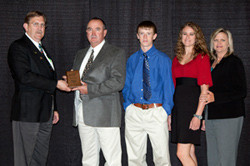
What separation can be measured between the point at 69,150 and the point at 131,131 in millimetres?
1179

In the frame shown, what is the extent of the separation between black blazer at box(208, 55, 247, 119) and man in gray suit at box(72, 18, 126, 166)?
100cm

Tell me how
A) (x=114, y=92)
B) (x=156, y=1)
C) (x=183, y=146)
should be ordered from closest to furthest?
(x=183, y=146)
(x=114, y=92)
(x=156, y=1)

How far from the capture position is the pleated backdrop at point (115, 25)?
337cm

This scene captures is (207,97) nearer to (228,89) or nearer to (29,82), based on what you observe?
(228,89)

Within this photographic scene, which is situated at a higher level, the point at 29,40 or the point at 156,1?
the point at 156,1

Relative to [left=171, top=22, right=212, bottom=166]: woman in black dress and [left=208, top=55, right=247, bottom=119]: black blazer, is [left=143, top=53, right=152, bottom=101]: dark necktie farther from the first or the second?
[left=208, top=55, right=247, bottom=119]: black blazer

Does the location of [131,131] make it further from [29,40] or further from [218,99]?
[29,40]

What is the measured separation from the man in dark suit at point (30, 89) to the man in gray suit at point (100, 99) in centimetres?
28

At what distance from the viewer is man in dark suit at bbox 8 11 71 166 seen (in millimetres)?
2502

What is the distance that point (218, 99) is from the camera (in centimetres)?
262

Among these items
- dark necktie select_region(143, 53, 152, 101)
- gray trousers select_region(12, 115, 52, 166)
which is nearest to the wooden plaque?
gray trousers select_region(12, 115, 52, 166)

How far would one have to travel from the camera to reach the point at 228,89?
8.70 ft

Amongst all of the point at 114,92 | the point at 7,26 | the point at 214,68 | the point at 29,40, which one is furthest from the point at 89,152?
the point at 7,26

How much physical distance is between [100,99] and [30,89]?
72cm
